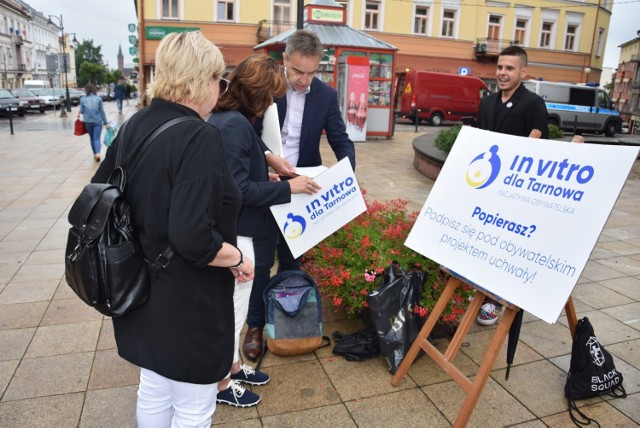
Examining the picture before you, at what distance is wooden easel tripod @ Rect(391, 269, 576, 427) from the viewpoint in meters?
2.38

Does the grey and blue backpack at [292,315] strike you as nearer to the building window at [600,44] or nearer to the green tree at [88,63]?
the building window at [600,44]

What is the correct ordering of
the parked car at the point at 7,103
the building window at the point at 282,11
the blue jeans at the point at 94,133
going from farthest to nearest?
the building window at the point at 282,11
the parked car at the point at 7,103
the blue jeans at the point at 94,133

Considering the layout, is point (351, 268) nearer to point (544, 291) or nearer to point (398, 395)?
point (398, 395)

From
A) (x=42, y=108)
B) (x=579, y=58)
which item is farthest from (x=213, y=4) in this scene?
(x=579, y=58)

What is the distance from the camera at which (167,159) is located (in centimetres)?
156

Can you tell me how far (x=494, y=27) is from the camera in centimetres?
3161

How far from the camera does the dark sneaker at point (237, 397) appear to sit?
2676mm

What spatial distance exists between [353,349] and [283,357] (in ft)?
1.48

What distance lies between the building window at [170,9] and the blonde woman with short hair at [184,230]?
27.7 meters

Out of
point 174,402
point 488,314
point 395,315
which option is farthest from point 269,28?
point 174,402

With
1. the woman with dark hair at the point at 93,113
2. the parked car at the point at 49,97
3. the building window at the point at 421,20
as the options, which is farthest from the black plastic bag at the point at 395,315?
the parked car at the point at 49,97

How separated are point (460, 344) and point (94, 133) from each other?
34.7ft

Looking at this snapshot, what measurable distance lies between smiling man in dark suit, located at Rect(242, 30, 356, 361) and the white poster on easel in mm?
793

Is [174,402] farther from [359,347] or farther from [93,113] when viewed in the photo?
[93,113]
